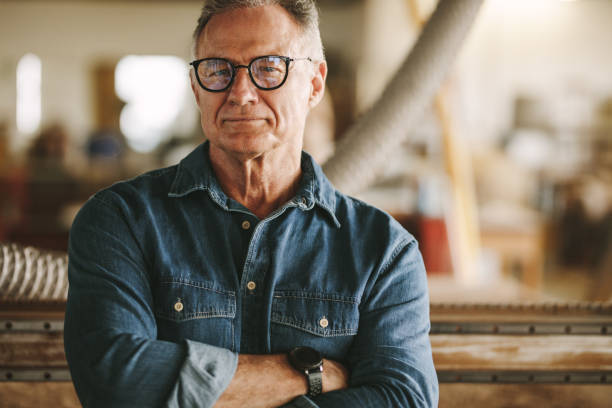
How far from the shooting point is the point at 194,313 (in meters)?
1.08

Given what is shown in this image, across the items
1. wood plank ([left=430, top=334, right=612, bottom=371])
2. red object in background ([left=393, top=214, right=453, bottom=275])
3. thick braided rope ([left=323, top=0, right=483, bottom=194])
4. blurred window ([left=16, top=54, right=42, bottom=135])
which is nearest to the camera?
wood plank ([left=430, top=334, right=612, bottom=371])

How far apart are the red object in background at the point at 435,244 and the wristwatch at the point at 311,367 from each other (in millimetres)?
3028

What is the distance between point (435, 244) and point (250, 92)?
3.12m

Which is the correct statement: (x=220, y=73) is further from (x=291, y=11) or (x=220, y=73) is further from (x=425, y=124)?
(x=425, y=124)

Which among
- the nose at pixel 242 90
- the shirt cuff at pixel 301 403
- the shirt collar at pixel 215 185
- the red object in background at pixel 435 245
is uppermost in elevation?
the nose at pixel 242 90

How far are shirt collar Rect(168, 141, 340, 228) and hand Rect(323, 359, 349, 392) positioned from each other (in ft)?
0.95

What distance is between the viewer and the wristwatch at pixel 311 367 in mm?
1024

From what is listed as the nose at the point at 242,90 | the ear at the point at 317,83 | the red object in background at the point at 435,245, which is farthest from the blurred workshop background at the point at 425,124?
the nose at the point at 242,90

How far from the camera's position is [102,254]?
3.38ft

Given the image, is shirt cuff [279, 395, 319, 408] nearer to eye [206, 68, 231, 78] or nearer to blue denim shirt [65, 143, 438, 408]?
blue denim shirt [65, 143, 438, 408]

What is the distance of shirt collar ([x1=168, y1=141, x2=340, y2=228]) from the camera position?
3.74ft

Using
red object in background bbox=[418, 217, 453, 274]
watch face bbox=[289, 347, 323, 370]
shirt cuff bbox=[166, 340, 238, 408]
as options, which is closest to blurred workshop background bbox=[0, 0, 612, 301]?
red object in background bbox=[418, 217, 453, 274]

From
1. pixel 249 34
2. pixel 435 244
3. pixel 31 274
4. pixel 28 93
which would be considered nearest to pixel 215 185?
pixel 249 34

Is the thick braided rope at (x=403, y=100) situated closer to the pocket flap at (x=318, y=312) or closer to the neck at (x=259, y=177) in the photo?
the neck at (x=259, y=177)
